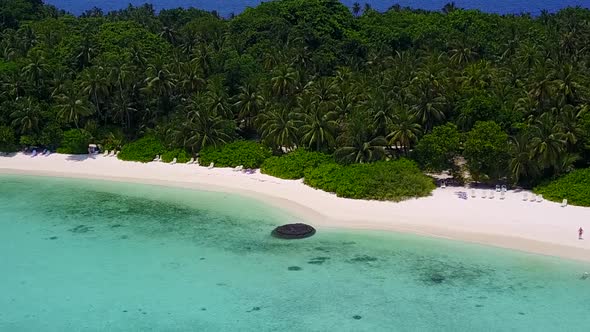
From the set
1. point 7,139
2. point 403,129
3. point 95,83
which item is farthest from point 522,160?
point 7,139

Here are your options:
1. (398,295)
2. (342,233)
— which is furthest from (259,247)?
(398,295)

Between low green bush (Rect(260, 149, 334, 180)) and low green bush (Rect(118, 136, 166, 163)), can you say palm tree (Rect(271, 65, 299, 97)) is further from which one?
low green bush (Rect(118, 136, 166, 163))

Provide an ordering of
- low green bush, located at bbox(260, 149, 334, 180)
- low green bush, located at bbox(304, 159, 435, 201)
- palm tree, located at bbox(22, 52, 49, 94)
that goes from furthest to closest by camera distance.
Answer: palm tree, located at bbox(22, 52, 49, 94)
low green bush, located at bbox(260, 149, 334, 180)
low green bush, located at bbox(304, 159, 435, 201)

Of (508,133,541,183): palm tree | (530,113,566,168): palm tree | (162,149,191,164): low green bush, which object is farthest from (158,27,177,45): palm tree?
(530,113,566,168): palm tree

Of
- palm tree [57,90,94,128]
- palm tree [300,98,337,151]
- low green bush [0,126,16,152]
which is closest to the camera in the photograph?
palm tree [300,98,337,151]

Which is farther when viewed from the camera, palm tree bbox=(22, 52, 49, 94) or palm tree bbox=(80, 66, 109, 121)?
palm tree bbox=(22, 52, 49, 94)

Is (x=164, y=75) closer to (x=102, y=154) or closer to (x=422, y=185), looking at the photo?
(x=102, y=154)

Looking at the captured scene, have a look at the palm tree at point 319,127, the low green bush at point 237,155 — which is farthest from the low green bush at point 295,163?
the low green bush at point 237,155
